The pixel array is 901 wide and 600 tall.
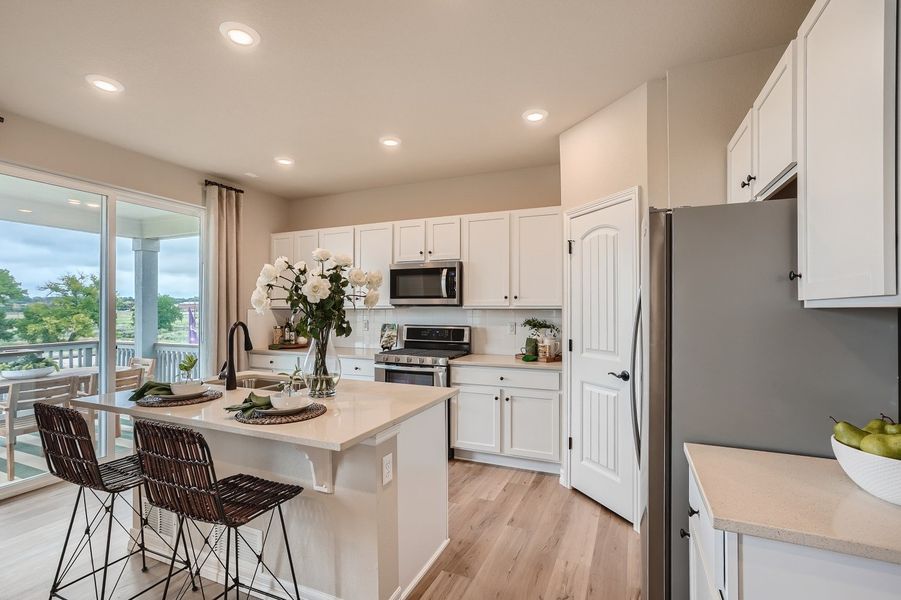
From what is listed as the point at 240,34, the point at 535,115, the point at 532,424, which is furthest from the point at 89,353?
the point at 535,115

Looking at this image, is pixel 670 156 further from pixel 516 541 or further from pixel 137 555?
pixel 137 555

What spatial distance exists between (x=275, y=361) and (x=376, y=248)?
1650mm

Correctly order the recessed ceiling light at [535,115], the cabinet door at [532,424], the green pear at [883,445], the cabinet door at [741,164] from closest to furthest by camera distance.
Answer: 1. the green pear at [883,445]
2. the cabinet door at [741,164]
3. the recessed ceiling light at [535,115]
4. the cabinet door at [532,424]

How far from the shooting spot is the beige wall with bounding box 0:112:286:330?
3.03m

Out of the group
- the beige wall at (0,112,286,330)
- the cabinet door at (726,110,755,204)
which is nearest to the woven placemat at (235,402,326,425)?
the cabinet door at (726,110,755,204)

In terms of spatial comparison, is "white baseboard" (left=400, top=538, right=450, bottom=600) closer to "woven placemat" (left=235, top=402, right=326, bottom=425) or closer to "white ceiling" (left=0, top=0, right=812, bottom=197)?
"woven placemat" (left=235, top=402, right=326, bottom=425)

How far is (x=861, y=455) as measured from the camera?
3.47 ft

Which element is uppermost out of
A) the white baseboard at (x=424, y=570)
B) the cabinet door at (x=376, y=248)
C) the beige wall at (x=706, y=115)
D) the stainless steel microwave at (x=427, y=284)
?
the beige wall at (x=706, y=115)

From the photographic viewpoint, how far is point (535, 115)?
303 centimetres

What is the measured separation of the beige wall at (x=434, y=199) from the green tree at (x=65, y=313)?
2168 millimetres

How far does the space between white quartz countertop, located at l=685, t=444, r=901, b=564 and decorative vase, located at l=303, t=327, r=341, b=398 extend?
1.58 m

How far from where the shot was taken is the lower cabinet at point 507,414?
11.2 feet

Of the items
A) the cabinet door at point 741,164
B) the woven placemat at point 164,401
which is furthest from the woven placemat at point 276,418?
the cabinet door at point 741,164

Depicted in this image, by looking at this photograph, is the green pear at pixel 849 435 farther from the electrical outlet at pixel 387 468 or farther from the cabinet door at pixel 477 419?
the cabinet door at pixel 477 419
